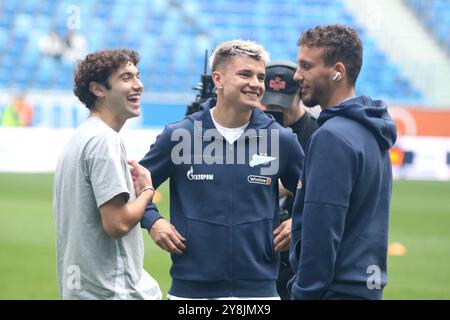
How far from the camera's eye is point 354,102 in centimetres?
336

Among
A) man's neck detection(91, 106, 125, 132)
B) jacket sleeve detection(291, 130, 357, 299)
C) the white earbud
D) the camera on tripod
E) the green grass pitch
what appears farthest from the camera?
the green grass pitch

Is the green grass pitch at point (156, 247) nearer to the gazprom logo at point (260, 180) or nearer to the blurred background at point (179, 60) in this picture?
the blurred background at point (179, 60)

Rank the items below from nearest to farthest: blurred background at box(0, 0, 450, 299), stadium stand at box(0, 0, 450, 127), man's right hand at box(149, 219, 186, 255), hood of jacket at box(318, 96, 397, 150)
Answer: hood of jacket at box(318, 96, 397, 150) → man's right hand at box(149, 219, 186, 255) → blurred background at box(0, 0, 450, 299) → stadium stand at box(0, 0, 450, 127)

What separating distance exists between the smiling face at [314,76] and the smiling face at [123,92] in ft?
2.83

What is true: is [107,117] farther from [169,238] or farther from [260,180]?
[260,180]

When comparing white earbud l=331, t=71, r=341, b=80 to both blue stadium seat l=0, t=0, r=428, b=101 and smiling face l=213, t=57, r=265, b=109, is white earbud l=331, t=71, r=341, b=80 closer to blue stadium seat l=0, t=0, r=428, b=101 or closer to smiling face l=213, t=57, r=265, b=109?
smiling face l=213, t=57, r=265, b=109

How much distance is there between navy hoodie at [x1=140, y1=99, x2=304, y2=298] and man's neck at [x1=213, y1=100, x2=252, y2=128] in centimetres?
5

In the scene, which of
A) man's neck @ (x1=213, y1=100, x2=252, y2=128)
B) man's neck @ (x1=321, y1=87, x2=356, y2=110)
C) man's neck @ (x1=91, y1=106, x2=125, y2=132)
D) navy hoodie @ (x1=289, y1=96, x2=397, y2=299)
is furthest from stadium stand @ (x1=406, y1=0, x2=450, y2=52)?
navy hoodie @ (x1=289, y1=96, x2=397, y2=299)

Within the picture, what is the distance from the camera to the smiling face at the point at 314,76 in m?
3.42

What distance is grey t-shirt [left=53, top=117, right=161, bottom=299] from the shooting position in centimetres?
358

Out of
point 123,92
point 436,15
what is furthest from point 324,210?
point 436,15

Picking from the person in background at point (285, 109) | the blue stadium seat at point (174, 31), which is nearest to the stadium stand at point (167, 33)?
the blue stadium seat at point (174, 31)

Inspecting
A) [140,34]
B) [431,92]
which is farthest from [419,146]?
[140,34]

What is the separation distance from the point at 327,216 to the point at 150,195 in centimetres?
96
